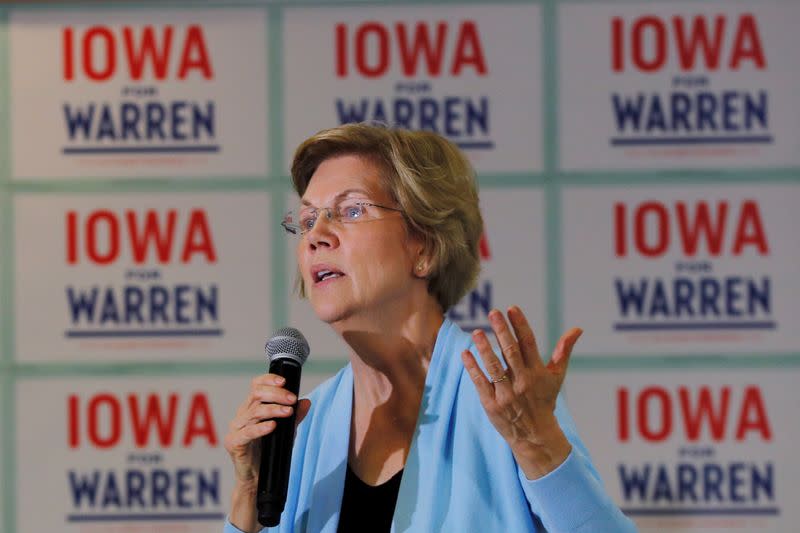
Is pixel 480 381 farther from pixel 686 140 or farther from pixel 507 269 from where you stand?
pixel 686 140

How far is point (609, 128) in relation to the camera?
9.17 ft

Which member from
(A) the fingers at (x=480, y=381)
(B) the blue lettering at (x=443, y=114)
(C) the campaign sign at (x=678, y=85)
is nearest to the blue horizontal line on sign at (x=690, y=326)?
(C) the campaign sign at (x=678, y=85)

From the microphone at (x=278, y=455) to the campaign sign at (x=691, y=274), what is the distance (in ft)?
5.17

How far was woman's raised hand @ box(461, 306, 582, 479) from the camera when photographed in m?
1.14

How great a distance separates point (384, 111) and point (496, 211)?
46 cm

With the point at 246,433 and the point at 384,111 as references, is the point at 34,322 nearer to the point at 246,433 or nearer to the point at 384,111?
the point at 384,111

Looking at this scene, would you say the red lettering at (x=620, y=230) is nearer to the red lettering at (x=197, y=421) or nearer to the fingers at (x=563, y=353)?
the red lettering at (x=197, y=421)

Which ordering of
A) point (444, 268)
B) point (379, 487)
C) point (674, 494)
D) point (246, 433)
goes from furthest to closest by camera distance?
point (674, 494)
point (444, 268)
point (379, 487)
point (246, 433)

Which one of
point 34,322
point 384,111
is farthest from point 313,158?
point 34,322

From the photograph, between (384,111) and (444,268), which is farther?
(384,111)

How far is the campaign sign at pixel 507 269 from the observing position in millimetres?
2793

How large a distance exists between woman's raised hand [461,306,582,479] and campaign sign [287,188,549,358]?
161cm

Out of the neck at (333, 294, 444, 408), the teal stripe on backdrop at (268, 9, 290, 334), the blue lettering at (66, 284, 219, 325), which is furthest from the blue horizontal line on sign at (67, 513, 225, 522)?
the neck at (333, 294, 444, 408)

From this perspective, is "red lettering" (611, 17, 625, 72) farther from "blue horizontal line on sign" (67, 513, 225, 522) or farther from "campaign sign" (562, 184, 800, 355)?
"blue horizontal line on sign" (67, 513, 225, 522)
